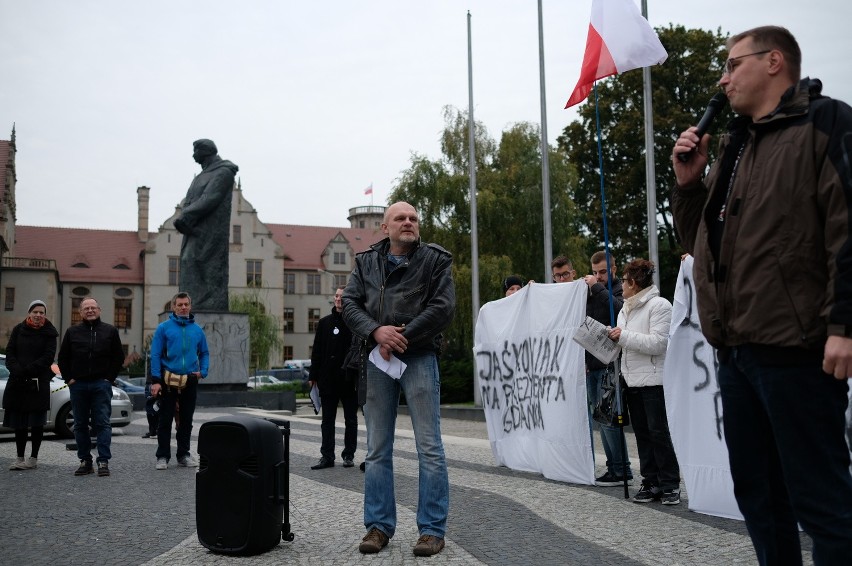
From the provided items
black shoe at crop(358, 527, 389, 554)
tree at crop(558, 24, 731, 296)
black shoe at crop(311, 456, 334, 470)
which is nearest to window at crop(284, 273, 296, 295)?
tree at crop(558, 24, 731, 296)

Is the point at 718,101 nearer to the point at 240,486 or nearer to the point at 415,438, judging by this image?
the point at 415,438

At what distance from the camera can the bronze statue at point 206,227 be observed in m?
22.1

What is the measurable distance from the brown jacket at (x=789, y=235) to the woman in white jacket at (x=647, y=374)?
14.5 feet

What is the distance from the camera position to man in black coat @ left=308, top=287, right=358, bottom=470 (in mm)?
10469

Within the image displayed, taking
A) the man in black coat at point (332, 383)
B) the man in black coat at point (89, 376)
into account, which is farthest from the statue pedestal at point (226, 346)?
the man in black coat at point (332, 383)

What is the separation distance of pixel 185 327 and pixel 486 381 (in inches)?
145

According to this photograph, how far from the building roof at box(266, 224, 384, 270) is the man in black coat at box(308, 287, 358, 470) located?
80.4 meters

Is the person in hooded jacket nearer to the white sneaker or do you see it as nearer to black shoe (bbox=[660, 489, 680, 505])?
the white sneaker

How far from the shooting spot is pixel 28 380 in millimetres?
10672

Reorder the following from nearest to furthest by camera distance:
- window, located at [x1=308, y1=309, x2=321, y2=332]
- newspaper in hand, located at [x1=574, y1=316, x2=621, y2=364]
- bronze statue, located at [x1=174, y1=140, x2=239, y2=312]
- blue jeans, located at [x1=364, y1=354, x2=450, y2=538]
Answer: blue jeans, located at [x1=364, y1=354, x2=450, y2=538] → newspaper in hand, located at [x1=574, y1=316, x2=621, y2=364] → bronze statue, located at [x1=174, y1=140, x2=239, y2=312] → window, located at [x1=308, y1=309, x2=321, y2=332]

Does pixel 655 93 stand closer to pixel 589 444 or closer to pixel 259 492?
pixel 589 444

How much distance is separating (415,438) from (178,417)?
20.5 ft

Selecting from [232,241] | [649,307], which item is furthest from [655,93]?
[232,241]

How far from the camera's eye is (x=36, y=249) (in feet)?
280
